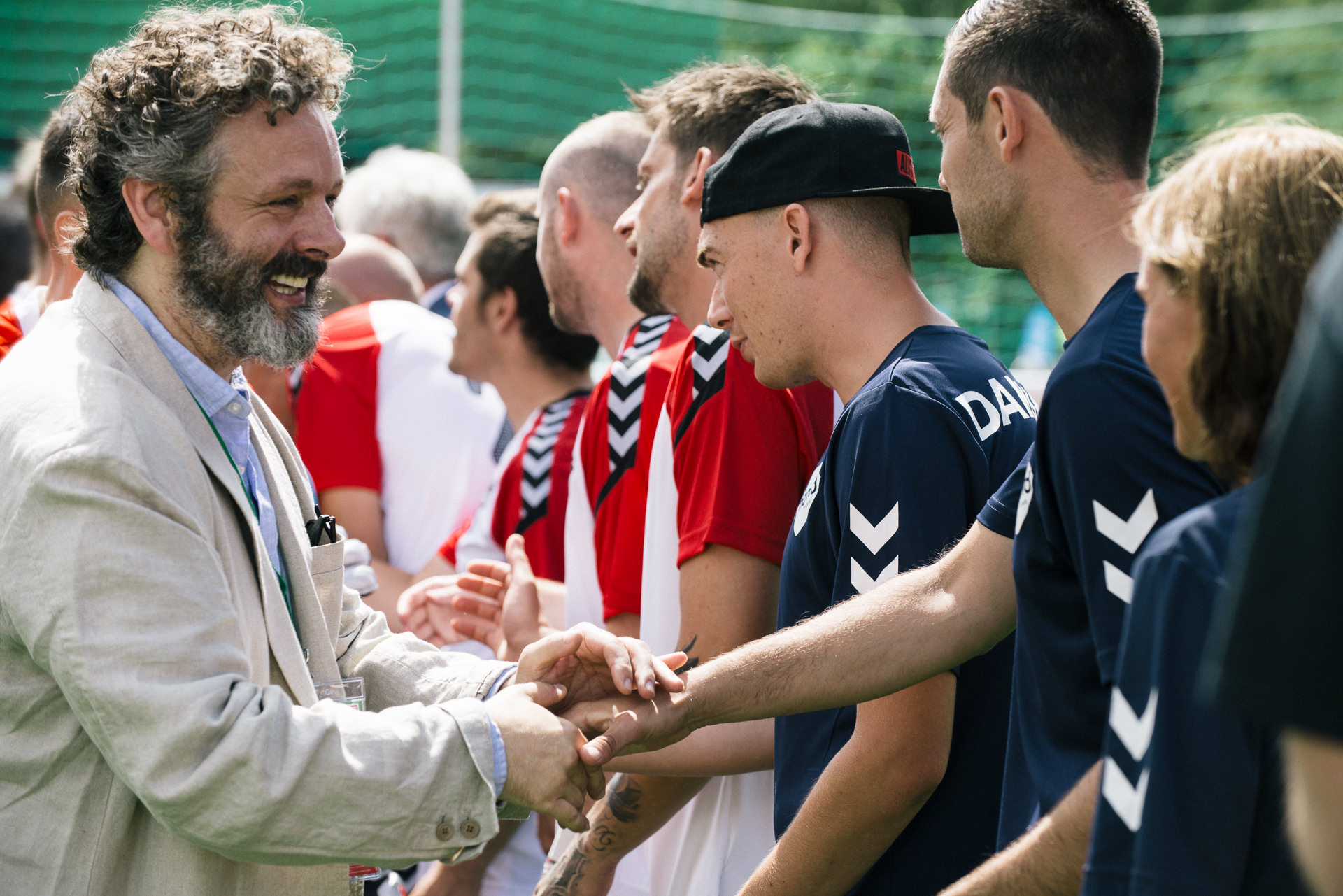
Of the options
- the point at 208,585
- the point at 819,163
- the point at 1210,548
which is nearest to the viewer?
the point at 1210,548

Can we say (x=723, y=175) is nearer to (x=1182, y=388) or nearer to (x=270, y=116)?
(x=270, y=116)

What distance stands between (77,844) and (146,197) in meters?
1.16

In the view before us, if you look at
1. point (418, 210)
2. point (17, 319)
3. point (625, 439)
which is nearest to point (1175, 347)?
point (625, 439)

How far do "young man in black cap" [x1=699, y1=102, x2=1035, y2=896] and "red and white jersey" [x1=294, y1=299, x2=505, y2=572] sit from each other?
85.8 inches

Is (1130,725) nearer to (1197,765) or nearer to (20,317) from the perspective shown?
(1197,765)

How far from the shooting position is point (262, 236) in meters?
2.42

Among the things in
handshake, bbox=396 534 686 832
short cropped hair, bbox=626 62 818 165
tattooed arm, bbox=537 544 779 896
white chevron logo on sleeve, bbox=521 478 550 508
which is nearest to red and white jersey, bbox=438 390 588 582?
white chevron logo on sleeve, bbox=521 478 550 508

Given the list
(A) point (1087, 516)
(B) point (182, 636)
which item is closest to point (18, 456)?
(B) point (182, 636)

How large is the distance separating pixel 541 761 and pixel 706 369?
3.57 feet

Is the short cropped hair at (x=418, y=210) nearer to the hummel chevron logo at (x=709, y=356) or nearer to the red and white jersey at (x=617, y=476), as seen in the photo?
the red and white jersey at (x=617, y=476)

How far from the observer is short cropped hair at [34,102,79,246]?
12.2 feet

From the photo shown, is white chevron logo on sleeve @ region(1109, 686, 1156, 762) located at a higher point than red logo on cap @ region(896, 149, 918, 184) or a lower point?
lower

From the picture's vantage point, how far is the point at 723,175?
9.07 ft

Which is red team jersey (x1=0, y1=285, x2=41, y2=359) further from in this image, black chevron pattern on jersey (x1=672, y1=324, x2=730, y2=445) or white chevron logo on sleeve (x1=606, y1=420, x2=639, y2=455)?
black chevron pattern on jersey (x1=672, y1=324, x2=730, y2=445)
